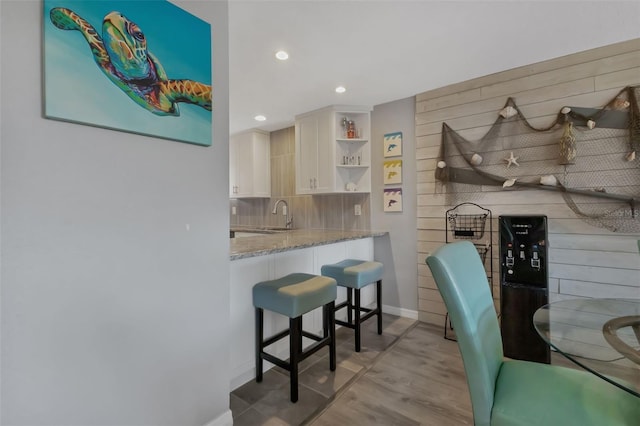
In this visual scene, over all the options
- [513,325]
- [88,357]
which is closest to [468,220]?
[513,325]

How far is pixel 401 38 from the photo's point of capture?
1.96m

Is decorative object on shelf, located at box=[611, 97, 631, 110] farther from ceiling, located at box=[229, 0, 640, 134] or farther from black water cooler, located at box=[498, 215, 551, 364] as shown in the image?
black water cooler, located at box=[498, 215, 551, 364]

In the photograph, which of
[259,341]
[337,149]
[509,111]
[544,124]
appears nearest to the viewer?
[259,341]

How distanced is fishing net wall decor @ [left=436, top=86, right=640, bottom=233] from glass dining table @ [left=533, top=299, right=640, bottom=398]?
36.4 inches

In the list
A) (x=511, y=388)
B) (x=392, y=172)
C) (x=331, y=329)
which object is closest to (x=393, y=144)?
(x=392, y=172)

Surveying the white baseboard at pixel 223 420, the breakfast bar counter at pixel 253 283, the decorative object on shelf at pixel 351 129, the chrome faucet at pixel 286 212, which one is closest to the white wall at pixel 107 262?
the white baseboard at pixel 223 420

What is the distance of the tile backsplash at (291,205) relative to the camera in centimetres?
350

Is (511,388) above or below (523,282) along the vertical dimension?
below

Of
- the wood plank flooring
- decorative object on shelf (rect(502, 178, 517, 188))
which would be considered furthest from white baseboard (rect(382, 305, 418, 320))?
decorative object on shelf (rect(502, 178, 517, 188))

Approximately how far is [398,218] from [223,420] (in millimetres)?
2391

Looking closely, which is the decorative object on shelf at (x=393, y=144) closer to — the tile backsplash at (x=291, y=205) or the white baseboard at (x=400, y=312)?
the tile backsplash at (x=291, y=205)

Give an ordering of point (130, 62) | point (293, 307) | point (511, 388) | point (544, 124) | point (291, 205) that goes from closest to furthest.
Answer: point (511, 388)
point (130, 62)
point (293, 307)
point (544, 124)
point (291, 205)

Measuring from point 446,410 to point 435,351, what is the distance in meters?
0.71

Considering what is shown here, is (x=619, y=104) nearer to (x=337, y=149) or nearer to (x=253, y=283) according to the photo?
(x=337, y=149)
